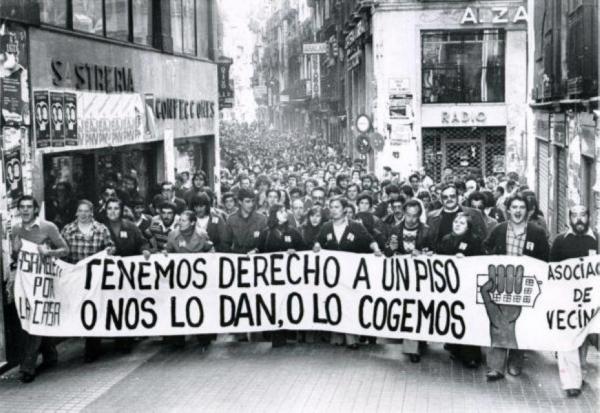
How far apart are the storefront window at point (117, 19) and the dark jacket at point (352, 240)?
25.4 ft

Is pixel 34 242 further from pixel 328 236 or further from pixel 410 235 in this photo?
pixel 410 235

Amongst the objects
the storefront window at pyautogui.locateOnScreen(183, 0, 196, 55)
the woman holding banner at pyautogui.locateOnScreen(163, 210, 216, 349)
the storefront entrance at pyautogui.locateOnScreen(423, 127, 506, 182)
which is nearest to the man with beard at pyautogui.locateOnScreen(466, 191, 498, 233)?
the woman holding banner at pyautogui.locateOnScreen(163, 210, 216, 349)

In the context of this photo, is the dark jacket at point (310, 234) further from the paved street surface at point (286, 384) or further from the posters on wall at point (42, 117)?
the posters on wall at point (42, 117)

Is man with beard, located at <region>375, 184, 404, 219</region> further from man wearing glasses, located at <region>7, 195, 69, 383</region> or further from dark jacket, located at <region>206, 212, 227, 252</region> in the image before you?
man wearing glasses, located at <region>7, 195, 69, 383</region>

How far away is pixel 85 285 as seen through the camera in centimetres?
1023

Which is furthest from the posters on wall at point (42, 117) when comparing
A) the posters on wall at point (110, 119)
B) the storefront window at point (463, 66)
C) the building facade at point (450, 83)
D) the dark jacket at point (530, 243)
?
the storefront window at point (463, 66)

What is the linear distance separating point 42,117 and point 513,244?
20.7ft

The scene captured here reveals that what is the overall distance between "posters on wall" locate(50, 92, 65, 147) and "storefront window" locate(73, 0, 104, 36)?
2185 mm

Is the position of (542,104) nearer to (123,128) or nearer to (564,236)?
(123,128)

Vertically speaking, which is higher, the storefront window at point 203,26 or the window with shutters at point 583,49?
the storefront window at point 203,26

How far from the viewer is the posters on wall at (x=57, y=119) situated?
12852mm

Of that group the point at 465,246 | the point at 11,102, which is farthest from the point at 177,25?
the point at 465,246

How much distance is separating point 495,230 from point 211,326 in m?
3.30

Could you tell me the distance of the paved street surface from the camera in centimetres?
887
